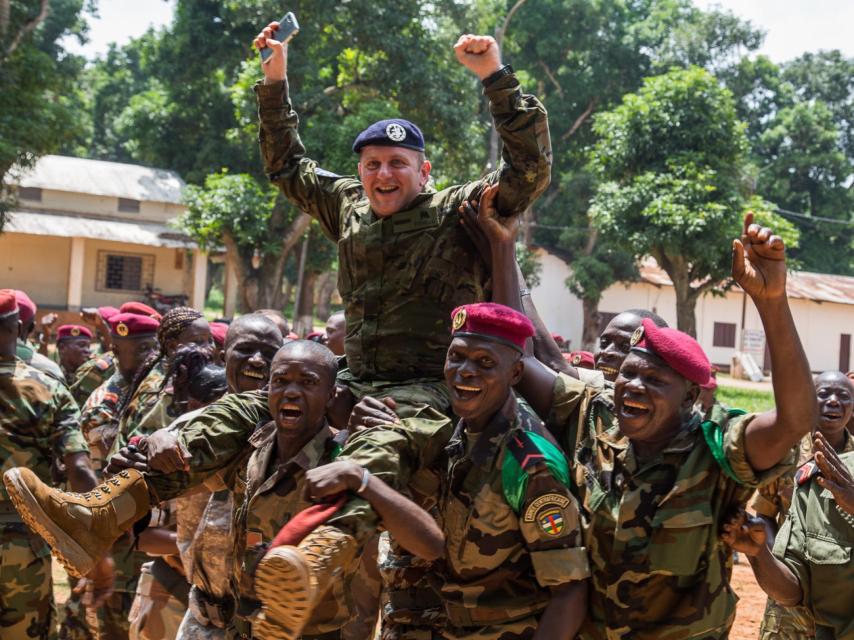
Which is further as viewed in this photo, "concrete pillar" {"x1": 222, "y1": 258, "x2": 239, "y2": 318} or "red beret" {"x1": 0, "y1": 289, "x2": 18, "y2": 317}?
"concrete pillar" {"x1": 222, "y1": 258, "x2": 239, "y2": 318}

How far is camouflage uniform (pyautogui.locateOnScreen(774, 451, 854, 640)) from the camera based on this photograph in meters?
4.97

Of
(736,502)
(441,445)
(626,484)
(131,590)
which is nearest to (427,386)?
(441,445)

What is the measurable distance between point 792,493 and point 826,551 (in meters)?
0.67

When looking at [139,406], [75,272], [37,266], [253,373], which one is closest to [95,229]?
[75,272]

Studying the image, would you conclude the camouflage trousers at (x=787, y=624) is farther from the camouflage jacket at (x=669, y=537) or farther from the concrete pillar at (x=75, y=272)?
the concrete pillar at (x=75, y=272)

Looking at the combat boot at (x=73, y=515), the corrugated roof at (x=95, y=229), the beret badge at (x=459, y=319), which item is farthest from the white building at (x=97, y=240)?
the beret badge at (x=459, y=319)

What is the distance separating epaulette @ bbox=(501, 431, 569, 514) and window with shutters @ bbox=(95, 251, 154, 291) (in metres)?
30.8

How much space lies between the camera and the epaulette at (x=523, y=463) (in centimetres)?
355

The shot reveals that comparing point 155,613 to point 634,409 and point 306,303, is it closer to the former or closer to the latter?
point 634,409

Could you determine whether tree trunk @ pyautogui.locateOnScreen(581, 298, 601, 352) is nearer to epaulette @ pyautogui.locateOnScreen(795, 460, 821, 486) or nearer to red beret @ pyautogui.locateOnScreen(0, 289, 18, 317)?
epaulette @ pyautogui.locateOnScreen(795, 460, 821, 486)

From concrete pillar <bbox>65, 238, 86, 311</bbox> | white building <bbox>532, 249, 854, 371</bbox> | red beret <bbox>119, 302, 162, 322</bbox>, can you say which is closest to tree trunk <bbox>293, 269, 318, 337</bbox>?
concrete pillar <bbox>65, 238, 86, 311</bbox>

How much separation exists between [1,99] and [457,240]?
1768 centimetres

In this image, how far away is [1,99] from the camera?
19.4 meters

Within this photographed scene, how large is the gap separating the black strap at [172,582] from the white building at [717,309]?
33273 mm
